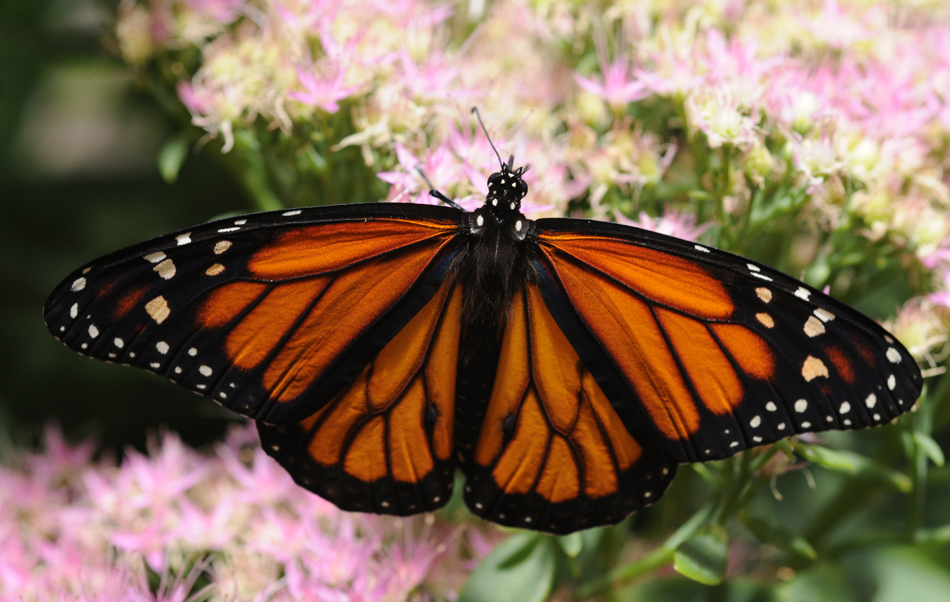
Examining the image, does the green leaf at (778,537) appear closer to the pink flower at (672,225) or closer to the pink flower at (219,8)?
the pink flower at (672,225)

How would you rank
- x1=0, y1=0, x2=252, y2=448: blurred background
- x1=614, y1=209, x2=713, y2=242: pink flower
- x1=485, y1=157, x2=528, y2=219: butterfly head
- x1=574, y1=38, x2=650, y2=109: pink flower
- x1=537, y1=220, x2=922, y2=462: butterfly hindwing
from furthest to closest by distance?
1. x1=0, y1=0, x2=252, y2=448: blurred background
2. x1=574, y1=38, x2=650, y2=109: pink flower
3. x1=614, y1=209, x2=713, y2=242: pink flower
4. x1=485, y1=157, x2=528, y2=219: butterfly head
5. x1=537, y1=220, x2=922, y2=462: butterfly hindwing

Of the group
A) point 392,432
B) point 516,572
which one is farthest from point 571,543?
point 392,432

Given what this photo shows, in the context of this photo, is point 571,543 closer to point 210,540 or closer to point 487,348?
point 487,348

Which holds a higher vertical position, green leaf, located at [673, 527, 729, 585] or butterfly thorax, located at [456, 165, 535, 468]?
butterfly thorax, located at [456, 165, 535, 468]

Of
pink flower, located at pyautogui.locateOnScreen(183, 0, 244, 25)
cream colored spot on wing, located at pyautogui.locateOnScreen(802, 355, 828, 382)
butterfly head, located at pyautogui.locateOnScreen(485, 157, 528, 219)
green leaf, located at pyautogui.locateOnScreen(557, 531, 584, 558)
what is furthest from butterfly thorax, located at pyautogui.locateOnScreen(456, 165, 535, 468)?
pink flower, located at pyautogui.locateOnScreen(183, 0, 244, 25)

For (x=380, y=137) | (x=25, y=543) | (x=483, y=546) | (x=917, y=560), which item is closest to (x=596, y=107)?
(x=380, y=137)

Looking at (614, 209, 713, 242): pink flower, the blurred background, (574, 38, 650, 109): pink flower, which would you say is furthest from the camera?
the blurred background

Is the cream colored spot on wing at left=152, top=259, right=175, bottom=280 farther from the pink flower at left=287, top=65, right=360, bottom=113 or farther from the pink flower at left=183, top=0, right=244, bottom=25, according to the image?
the pink flower at left=183, top=0, right=244, bottom=25

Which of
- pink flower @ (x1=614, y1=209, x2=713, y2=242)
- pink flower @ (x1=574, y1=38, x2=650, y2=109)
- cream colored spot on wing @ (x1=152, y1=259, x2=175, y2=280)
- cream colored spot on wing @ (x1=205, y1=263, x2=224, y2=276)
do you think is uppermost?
pink flower @ (x1=574, y1=38, x2=650, y2=109)
